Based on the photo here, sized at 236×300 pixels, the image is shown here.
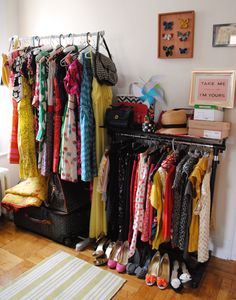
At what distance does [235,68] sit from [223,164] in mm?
689

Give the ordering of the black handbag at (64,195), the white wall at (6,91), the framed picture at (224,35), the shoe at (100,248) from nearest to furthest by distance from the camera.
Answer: the framed picture at (224,35), the shoe at (100,248), the black handbag at (64,195), the white wall at (6,91)

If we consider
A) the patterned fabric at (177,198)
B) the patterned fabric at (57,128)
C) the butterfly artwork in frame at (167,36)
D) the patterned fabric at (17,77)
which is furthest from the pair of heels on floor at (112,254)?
the butterfly artwork in frame at (167,36)

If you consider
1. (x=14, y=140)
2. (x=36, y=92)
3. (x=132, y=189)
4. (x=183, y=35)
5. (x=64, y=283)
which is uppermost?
(x=183, y=35)

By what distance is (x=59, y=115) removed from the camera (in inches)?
82.0

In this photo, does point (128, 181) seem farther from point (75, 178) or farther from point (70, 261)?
point (70, 261)

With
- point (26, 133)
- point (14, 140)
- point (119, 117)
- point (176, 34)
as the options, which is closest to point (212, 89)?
point (176, 34)

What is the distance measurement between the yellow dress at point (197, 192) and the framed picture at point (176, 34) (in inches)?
31.9

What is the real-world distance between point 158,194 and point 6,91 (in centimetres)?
191

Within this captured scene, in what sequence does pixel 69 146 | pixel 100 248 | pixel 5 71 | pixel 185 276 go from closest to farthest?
pixel 185 276
pixel 69 146
pixel 100 248
pixel 5 71

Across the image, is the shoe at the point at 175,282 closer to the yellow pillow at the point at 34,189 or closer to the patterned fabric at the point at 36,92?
the yellow pillow at the point at 34,189

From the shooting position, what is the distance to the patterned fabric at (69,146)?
202 cm

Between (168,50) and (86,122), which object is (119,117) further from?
(168,50)

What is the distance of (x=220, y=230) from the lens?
7.02 ft

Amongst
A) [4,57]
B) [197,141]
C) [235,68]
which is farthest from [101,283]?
[4,57]
